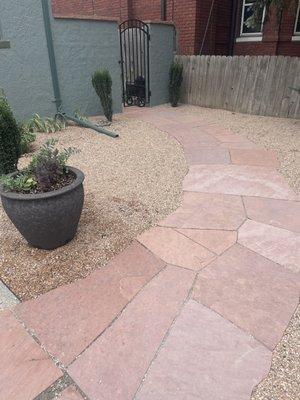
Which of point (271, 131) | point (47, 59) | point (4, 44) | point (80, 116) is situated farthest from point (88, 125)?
point (271, 131)

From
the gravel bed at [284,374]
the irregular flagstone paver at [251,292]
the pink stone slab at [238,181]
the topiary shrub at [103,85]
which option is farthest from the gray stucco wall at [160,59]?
the gravel bed at [284,374]

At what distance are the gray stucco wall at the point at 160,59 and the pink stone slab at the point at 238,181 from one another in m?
5.06

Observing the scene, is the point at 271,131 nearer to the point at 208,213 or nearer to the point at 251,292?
the point at 208,213

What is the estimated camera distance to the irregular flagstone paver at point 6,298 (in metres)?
2.24

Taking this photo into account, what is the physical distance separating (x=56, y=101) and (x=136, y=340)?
6.46 m

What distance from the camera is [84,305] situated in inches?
86.7

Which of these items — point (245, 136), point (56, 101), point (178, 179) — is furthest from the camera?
point (56, 101)

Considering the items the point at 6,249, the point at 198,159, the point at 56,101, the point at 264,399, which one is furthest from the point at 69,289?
the point at 56,101

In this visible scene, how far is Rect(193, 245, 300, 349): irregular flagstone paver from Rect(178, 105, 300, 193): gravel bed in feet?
5.87

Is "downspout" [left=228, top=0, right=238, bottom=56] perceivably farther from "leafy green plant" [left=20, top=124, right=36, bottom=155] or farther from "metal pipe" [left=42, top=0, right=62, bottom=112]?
"leafy green plant" [left=20, top=124, right=36, bottom=155]

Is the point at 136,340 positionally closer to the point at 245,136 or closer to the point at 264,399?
the point at 264,399

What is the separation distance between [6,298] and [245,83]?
7501 mm

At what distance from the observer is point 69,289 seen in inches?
92.6

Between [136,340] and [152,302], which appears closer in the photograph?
[136,340]
